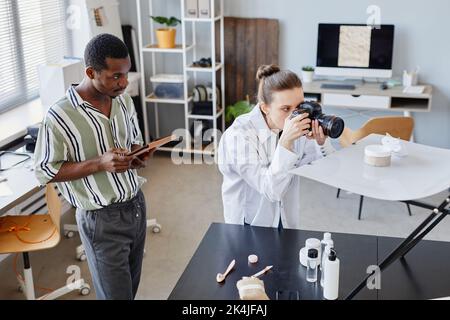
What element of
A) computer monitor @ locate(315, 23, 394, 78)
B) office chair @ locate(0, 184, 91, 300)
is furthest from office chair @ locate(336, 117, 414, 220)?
office chair @ locate(0, 184, 91, 300)

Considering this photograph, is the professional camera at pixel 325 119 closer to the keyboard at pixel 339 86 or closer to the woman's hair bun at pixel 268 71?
the woman's hair bun at pixel 268 71

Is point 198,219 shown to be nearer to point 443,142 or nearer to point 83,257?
point 83,257

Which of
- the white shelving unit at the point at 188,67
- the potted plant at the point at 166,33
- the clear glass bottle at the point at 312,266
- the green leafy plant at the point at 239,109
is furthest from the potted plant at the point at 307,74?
the clear glass bottle at the point at 312,266

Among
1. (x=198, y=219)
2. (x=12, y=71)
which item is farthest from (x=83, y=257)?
(x=12, y=71)

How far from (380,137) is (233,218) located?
699mm

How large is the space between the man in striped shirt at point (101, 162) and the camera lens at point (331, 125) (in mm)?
717

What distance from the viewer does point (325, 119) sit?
6.33 feet

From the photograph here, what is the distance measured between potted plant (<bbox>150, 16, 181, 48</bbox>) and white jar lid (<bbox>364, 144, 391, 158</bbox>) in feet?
11.4

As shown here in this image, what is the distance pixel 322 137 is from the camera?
196 cm

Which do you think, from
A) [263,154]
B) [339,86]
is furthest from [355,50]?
[263,154]

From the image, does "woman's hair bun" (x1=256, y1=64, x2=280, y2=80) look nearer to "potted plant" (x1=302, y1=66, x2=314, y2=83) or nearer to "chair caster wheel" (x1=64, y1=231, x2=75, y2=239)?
"chair caster wheel" (x1=64, y1=231, x2=75, y2=239)

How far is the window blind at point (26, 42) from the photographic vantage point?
4.11m

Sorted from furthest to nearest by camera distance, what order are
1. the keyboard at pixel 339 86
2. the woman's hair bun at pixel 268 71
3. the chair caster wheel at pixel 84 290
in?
the keyboard at pixel 339 86 < the chair caster wheel at pixel 84 290 < the woman's hair bun at pixel 268 71

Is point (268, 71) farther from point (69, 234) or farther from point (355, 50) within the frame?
point (355, 50)
